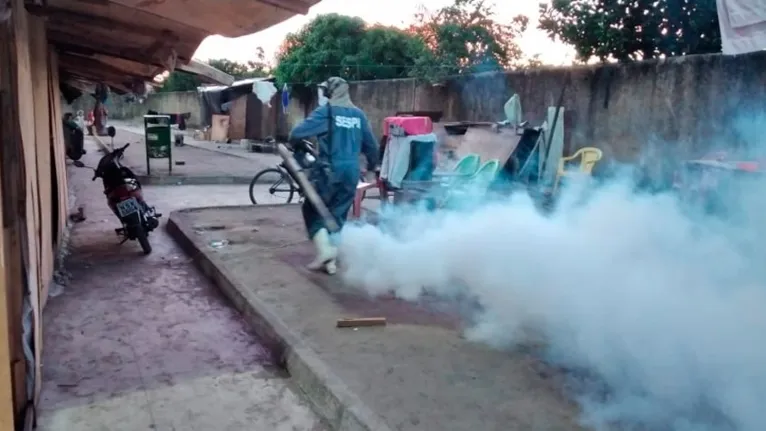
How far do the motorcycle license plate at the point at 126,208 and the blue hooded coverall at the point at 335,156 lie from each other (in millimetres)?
2238

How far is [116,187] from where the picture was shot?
7453mm

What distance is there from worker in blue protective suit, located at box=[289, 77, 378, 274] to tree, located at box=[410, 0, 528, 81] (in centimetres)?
1106

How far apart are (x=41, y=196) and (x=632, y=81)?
8.40m

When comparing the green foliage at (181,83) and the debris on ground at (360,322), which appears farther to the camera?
the green foliage at (181,83)

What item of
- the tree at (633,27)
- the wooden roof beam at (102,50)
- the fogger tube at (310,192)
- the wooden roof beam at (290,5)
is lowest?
the fogger tube at (310,192)

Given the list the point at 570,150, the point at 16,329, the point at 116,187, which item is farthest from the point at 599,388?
the point at 570,150

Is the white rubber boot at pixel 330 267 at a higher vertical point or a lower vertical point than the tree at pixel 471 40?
lower

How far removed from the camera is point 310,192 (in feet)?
20.1

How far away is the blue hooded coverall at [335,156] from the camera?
6070mm

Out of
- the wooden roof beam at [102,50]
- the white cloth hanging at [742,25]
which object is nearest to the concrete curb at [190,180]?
the wooden roof beam at [102,50]

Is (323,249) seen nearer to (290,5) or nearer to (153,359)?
(153,359)

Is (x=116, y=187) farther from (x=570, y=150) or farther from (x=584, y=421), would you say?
(x=570, y=150)

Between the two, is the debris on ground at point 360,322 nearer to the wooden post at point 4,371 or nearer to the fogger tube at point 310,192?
the fogger tube at point 310,192

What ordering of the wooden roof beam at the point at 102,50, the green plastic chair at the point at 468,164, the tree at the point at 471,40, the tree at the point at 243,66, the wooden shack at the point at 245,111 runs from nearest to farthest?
the wooden roof beam at the point at 102,50, the green plastic chair at the point at 468,164, the tree at the point at 471,40, the wooden shack at the point at 245,111, the tree at the point at 243,66
